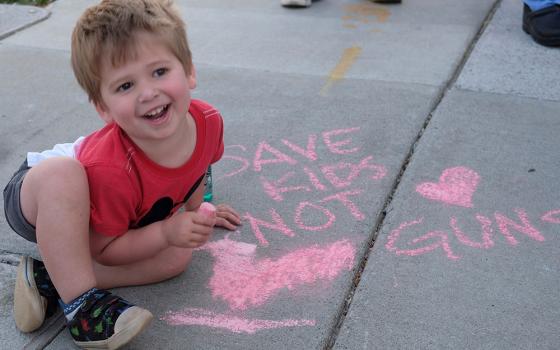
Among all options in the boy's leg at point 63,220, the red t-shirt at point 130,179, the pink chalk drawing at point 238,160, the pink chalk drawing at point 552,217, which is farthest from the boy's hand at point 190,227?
the pink chalk drawing at point 552,217

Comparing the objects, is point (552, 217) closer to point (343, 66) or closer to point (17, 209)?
point (343, 66)

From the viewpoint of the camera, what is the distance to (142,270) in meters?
2.15

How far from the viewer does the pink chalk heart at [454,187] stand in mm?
2538

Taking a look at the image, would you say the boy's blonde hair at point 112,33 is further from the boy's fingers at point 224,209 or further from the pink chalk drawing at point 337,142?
the pink chalk drawing at point 337,142

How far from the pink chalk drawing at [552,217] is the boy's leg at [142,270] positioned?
4.46 ft

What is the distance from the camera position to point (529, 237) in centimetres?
232

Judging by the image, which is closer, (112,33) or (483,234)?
(112,33)

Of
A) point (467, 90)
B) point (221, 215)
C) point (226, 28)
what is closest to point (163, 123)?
point (221, 215)

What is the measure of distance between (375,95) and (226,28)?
155 cm

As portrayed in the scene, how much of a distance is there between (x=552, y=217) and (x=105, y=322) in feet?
5.50

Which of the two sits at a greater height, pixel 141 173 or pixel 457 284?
pixel 141 173

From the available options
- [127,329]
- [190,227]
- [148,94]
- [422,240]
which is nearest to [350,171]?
[422,240]

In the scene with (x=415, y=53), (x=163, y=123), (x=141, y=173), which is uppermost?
(x=163, y=123)

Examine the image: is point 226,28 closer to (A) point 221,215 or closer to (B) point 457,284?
(A) point 221,215
